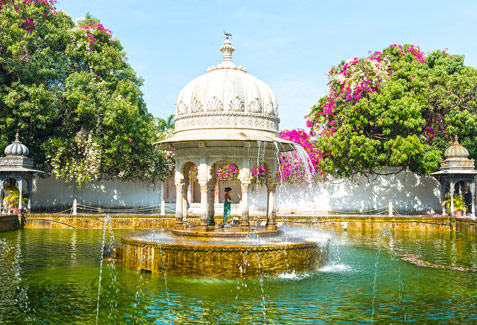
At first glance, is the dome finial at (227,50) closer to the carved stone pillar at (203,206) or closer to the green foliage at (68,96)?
the carved stone pillar at (203,206)

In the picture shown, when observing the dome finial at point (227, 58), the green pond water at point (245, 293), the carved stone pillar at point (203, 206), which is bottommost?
the green pond water at point (245, 293)

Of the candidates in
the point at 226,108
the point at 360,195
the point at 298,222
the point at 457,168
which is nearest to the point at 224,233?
the point at 226,108

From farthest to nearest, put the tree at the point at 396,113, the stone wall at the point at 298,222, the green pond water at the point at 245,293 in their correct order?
A: the tree at the point at 396,113, the stone wall at the point at 298,222, the green pond water at the point at 245,293

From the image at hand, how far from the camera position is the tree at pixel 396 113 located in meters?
23.7

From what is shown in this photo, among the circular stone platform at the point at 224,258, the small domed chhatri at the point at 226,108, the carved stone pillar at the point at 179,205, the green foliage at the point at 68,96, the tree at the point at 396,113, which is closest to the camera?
the circular stone platform at the point at 224,258

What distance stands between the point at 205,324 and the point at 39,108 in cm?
1941

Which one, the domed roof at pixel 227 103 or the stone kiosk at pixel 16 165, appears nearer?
the domed roof at pixel 227 103

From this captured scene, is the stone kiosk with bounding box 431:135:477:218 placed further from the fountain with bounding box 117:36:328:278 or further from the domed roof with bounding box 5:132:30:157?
the domed roof with bounding box 5:132:30:157

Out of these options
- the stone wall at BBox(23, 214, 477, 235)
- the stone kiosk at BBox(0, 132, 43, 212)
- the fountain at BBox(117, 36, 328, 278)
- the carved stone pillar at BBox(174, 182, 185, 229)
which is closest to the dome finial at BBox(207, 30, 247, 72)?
the fountain at BBox(117, 36, 328, 278)

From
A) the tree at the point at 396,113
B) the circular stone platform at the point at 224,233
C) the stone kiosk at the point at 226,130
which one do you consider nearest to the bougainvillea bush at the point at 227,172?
the tree at the point at 396,113

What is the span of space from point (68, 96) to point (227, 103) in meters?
14.1

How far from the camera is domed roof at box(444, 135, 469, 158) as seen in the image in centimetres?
2244

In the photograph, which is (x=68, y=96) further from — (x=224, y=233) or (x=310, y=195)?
(x=310, y=195)

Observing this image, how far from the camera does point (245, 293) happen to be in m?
8.82
